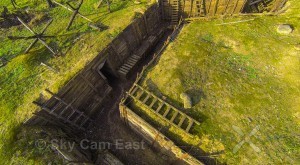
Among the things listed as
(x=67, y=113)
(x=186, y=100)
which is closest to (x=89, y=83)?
(x=67, y=113)

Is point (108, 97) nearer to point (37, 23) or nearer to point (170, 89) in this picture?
point (170, 89)

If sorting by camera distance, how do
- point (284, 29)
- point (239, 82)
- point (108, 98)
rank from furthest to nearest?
1. point (108, 98)
2. point (284, 29)
3. point (239, 82)

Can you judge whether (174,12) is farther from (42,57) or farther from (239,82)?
(42,57)

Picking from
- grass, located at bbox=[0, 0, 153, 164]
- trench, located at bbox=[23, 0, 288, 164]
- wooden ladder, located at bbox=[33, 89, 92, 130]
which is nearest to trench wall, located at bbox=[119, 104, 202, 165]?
trench, located at bbox=[23, 0, 288, 164]

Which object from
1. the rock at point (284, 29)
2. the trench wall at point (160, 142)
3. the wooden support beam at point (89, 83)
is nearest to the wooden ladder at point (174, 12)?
the rock at point (284, 29)

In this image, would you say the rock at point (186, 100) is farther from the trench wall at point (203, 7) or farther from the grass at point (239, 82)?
the trench wall at point (203, 7)
